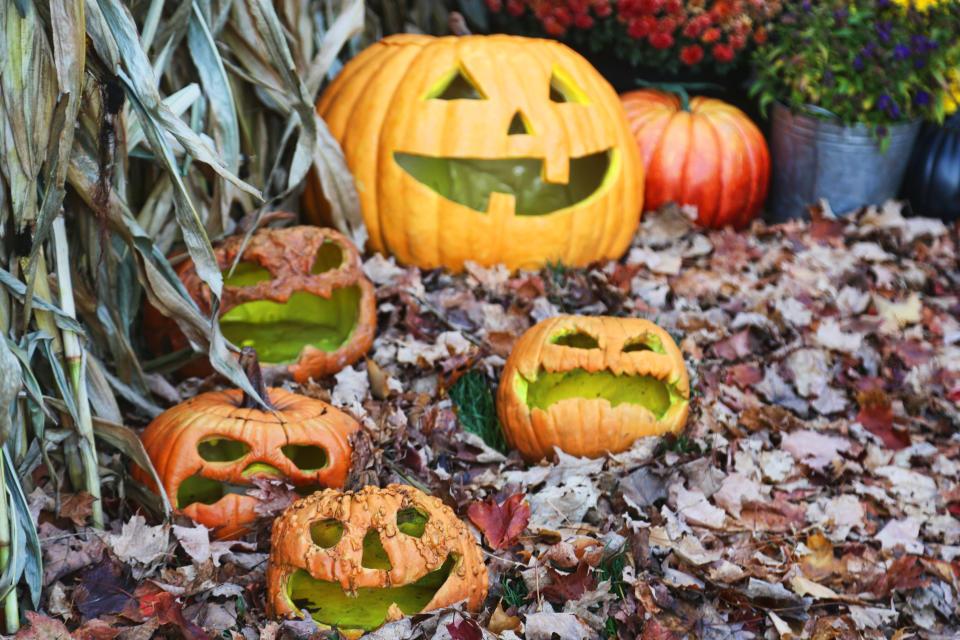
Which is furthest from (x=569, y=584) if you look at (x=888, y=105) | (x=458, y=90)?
(x=888, y=105)

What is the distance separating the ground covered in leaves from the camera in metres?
1.69

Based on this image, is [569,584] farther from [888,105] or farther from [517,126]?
[888,105]

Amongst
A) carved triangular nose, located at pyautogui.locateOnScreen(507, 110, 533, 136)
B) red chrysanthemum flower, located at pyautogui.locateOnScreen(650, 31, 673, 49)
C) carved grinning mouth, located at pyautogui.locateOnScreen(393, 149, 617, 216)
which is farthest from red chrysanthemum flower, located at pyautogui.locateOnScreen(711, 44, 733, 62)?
carved triangular nose, located at pyautogui.locateOnScreen(507, 110, 533, 136)

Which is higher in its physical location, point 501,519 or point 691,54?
point 691,54

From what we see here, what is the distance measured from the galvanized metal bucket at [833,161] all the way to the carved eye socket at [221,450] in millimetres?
2647

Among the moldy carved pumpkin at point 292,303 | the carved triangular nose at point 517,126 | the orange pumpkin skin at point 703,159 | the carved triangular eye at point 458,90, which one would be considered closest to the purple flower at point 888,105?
the orange pumpkin skin at point 703,159

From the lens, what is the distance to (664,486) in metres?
2.04

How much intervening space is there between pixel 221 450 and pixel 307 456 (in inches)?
7.1

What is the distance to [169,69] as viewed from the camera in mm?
2459

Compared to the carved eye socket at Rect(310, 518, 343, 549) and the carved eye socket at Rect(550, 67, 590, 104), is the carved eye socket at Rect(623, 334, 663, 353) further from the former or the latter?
the carved eye socket at Rect(550, 67, 590, 104)

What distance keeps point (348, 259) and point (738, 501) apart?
116 centimetres

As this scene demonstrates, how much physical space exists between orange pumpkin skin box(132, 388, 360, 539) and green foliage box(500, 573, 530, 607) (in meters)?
0.41

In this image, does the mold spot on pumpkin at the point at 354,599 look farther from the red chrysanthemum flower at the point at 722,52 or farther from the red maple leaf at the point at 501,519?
the red chrysanthemum flower at the point at 722,52

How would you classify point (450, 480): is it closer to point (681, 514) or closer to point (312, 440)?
point (312, 440)
